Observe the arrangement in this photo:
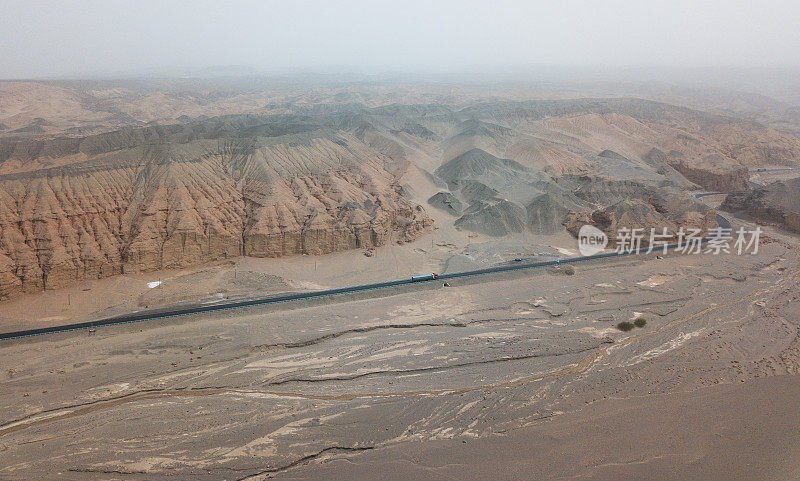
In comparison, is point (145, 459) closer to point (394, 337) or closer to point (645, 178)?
point (394, 337)

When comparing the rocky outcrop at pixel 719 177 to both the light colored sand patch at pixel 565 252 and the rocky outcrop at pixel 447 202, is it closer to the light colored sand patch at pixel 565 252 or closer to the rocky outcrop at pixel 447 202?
the light colored sand patch at pixel 565 252

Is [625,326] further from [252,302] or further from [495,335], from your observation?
[252,302]

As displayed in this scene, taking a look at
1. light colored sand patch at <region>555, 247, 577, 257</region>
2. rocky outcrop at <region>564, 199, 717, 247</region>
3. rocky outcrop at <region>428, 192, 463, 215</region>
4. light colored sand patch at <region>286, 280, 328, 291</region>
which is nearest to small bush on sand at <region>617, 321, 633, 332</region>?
light colored sand patch at <region>555, 247, 577, 257</region>

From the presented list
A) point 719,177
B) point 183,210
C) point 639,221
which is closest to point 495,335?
point 639,221

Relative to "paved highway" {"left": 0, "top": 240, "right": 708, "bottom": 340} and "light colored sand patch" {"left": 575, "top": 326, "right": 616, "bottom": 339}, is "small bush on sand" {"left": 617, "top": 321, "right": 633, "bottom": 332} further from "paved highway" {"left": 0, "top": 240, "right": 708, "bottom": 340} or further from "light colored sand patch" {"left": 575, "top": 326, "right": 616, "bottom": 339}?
"paved highway" {"left": 0, "top": 240, "right": 708, "bottom": 340}

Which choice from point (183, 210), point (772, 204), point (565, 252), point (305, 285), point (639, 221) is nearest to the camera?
point (305, 285)

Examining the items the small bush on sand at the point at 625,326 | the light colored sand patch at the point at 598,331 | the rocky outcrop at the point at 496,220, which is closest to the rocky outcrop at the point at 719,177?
the rocky outcrop at the point at 496,220

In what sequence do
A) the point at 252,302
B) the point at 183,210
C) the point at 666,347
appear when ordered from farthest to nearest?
the point at 183,210 < the point at 252,302 < the point at 666,347

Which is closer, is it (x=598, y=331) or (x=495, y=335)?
(x=495, y=335)
